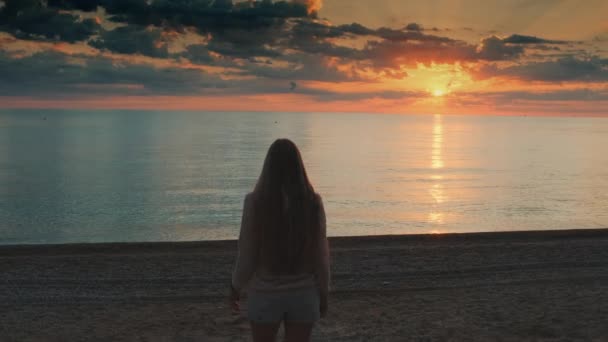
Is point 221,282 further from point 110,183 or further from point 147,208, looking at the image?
point 110,183

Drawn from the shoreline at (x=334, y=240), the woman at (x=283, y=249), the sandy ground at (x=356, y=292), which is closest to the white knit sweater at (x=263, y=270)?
the woman at (x=283, y=249)

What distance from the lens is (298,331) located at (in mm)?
4164

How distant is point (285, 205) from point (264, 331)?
84 centimetres

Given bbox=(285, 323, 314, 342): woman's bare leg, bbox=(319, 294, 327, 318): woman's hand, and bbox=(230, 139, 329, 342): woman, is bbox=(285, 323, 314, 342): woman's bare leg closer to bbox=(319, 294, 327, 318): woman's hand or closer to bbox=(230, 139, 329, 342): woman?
bbox=(230, 139, 329, 342): woman

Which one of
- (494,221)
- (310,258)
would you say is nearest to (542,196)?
(494,221)

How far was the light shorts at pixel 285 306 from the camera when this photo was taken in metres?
4.12

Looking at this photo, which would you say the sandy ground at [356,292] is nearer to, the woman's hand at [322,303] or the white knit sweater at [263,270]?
the woman's hand at [322,303]

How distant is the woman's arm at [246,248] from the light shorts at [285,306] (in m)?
0.16

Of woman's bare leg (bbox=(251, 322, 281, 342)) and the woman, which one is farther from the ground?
the woman

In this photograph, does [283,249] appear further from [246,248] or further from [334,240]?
[334,240]

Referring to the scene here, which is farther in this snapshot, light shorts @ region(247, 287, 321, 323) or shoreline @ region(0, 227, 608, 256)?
shoreline @ region(0, 227, 608, 256)

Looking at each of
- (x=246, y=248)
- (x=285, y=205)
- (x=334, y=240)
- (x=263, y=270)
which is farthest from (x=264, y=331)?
(x=334, y=240)

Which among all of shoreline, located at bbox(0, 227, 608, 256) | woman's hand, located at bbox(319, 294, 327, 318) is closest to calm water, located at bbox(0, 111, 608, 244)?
shoreline, located at bbox(0, 227, 608, 256)

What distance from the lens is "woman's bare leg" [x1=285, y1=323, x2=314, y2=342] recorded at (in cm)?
416
